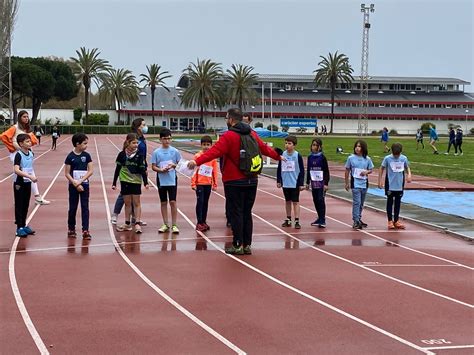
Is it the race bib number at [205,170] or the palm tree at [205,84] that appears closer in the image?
the race bib number at [205,170]

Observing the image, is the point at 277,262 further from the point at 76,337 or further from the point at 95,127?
the point at 95,127

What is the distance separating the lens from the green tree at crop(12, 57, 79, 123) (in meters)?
88.6

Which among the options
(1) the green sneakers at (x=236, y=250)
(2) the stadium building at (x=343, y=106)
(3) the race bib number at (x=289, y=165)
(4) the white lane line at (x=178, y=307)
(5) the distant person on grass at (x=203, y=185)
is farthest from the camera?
(2) the stadium building at (x=343, y=106)

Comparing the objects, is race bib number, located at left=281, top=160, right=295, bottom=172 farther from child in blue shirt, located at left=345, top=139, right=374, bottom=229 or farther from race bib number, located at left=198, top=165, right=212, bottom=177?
race bib number, located at left=198, top=165, right=212, bottom=177

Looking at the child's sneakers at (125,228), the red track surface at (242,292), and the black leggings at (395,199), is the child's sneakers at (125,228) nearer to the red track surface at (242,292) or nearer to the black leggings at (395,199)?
the red track surface at (242,292)

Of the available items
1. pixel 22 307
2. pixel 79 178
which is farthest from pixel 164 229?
pixel 22 307

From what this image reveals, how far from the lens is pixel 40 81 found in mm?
91000

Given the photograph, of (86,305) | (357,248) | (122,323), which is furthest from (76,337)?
(357,248)

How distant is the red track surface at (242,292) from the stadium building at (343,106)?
92.0 metres

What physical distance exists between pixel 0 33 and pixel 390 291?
62.9 m

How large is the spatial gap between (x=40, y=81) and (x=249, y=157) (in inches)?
3368

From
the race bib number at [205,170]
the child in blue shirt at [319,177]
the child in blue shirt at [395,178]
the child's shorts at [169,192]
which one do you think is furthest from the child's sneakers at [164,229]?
the child in blue shirt at [395,178]

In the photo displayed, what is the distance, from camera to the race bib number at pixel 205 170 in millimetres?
12701

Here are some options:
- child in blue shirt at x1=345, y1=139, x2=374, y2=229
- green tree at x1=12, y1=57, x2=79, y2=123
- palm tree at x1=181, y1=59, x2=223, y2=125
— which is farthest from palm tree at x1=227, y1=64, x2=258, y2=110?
child in blue shirt at x1=345, y1=139, x2=374, y2=229
